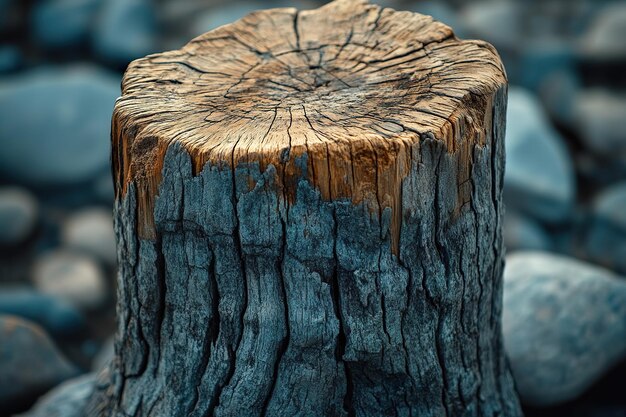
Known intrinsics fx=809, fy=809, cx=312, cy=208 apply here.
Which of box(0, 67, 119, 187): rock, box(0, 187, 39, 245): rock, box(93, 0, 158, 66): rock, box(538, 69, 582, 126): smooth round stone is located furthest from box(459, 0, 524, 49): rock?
box(0, 187, 39, 245): rock

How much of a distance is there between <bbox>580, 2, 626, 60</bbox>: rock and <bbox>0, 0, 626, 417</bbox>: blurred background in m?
0.01

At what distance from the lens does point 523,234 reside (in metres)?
3.75

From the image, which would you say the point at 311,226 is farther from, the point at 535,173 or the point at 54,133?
the point at 54,133

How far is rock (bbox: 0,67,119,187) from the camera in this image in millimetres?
4105

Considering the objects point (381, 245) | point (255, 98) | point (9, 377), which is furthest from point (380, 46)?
point (9, 377)

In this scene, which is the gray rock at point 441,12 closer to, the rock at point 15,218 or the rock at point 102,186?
the rock at point 102,186

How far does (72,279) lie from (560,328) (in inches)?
85.7

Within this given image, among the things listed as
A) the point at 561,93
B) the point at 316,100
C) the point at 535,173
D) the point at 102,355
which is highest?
the point at 316,100

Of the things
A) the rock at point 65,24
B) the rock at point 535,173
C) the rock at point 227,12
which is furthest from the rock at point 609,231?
the rock at point 65,24

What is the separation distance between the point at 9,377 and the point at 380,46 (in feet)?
5.63

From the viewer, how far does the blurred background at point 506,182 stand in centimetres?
262

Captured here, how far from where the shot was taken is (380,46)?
201cm

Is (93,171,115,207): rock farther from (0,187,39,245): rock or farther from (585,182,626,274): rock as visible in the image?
(585,182,626,274): rock

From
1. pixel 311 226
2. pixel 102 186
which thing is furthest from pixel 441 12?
pixel 311 226
